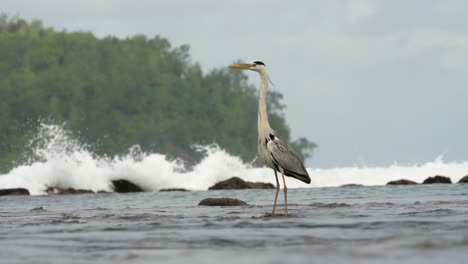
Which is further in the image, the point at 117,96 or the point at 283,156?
the point at 117,96

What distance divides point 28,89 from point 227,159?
42323 mm

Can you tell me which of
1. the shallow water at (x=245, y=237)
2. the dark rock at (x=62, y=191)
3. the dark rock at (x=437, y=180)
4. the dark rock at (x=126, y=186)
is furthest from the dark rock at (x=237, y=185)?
the shallow water at (x=245, y=237)

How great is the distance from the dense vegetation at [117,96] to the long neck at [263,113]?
2541 inches

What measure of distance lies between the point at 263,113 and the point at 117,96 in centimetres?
7955

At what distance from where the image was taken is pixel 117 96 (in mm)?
95062

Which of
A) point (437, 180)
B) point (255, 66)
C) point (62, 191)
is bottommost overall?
point (62, 191)

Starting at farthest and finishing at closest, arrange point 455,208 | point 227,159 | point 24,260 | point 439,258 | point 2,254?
point 227,159 → point 455,208 → point 2,254 → point 24,260 → point 439,258

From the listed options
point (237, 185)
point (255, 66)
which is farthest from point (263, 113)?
point (237, 185)

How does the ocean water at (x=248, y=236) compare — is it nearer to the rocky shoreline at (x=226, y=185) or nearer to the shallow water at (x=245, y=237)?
the shallow water at (x=245, y=237)

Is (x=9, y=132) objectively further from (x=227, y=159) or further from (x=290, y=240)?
(x=290, y=240)

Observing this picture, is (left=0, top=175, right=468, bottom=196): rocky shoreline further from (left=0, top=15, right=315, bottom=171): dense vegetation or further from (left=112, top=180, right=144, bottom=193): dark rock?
(left=0, top=15, right=315, bottom=171): dense vegetation

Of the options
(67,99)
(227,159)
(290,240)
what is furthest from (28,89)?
(290,240)

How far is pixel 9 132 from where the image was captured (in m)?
84.4

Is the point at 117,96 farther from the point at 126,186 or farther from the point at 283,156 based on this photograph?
the point at 283,156
